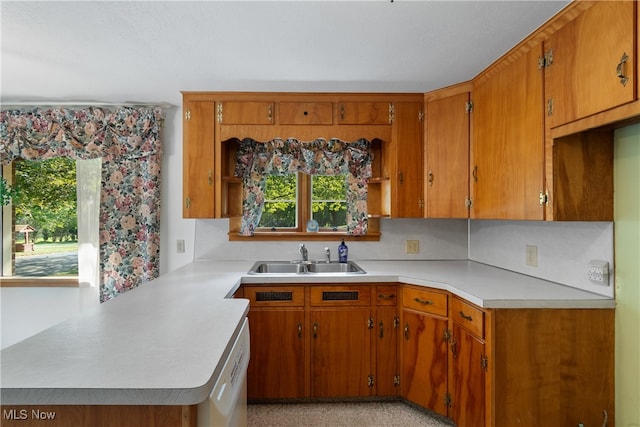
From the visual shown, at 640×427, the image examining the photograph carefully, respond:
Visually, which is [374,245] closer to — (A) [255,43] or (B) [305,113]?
(B) [305,113]

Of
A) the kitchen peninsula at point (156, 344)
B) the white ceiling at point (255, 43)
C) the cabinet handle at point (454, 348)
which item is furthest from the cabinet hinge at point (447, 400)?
the white ceiling at point (255, 43)

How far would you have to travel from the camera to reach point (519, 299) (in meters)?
1.71

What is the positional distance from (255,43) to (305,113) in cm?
85

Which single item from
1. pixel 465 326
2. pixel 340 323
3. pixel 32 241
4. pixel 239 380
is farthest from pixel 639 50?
pixel 32 241

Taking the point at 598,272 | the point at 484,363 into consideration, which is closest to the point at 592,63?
the point at 598,272

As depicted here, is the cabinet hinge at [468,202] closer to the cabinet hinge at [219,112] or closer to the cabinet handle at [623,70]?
the cabinet handle at [623,70]

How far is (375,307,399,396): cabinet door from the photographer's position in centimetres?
235

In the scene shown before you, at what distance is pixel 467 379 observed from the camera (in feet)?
6.27

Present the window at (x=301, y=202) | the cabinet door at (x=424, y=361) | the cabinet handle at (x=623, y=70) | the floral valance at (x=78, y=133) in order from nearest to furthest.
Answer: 1. the cabinet handle at (x=623, y=70)
2. the cabinet door at (x=424, y=361)
3. the floral valance at (x=78, y=133)
4. the window at (x=301, y=202)

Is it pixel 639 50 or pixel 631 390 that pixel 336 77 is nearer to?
pixel 639 50

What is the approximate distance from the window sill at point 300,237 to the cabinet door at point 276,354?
78 centimetres

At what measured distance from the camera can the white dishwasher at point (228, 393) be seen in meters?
0.93

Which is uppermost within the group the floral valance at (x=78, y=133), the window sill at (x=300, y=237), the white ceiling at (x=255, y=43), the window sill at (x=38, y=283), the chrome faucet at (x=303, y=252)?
the white ceiling at (x=255, y=43)

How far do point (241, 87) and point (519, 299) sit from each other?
7.28 feet
